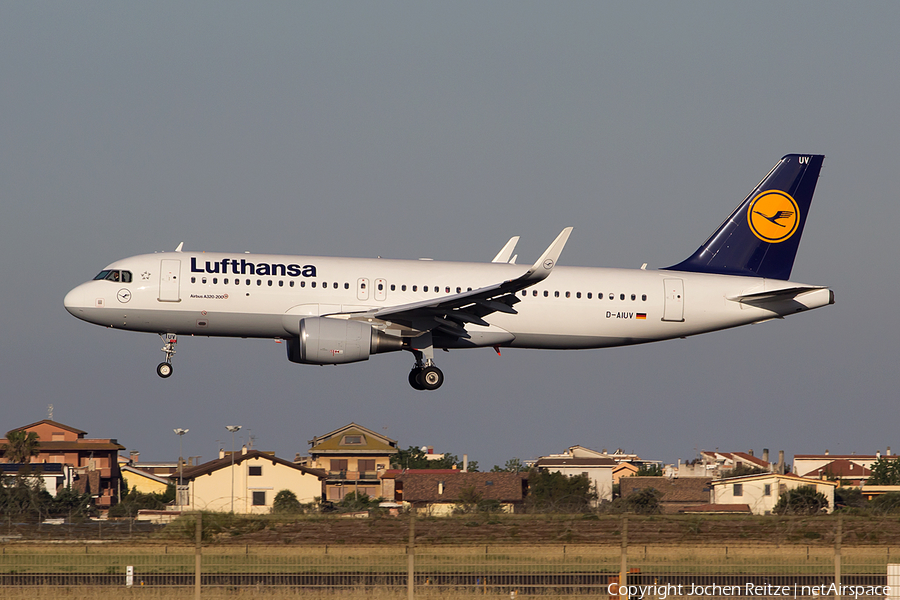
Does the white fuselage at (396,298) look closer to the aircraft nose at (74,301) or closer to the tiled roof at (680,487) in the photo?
the aircraft nose at (74,301)

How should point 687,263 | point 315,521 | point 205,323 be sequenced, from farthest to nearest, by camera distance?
point 687,263, point 205,323, point 315,521

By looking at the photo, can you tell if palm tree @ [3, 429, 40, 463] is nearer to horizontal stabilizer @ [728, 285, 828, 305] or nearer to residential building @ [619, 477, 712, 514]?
residential building @ [619, 477, 712, 514]

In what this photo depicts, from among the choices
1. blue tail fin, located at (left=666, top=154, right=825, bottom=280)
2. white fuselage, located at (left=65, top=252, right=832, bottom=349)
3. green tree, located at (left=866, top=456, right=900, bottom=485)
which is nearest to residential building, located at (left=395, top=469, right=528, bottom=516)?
white fuselage, located at (left=65, top=252, right=832, bottom=349)

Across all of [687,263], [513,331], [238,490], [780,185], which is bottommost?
[238,490]

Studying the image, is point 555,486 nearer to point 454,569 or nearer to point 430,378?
point 430,378

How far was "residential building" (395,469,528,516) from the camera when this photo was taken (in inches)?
1373

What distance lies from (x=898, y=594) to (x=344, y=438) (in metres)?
68.7

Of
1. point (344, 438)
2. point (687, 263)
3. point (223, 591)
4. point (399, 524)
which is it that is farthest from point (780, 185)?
point (344, 438)

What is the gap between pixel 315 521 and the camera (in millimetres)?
28188

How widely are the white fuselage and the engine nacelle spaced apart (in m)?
0.91

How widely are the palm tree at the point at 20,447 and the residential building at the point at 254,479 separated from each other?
38755 millimetres

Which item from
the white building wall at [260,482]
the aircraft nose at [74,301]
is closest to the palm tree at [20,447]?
the white building wall at [260,482]

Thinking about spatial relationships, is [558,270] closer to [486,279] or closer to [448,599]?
[486,279]

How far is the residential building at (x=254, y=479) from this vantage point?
158ft
